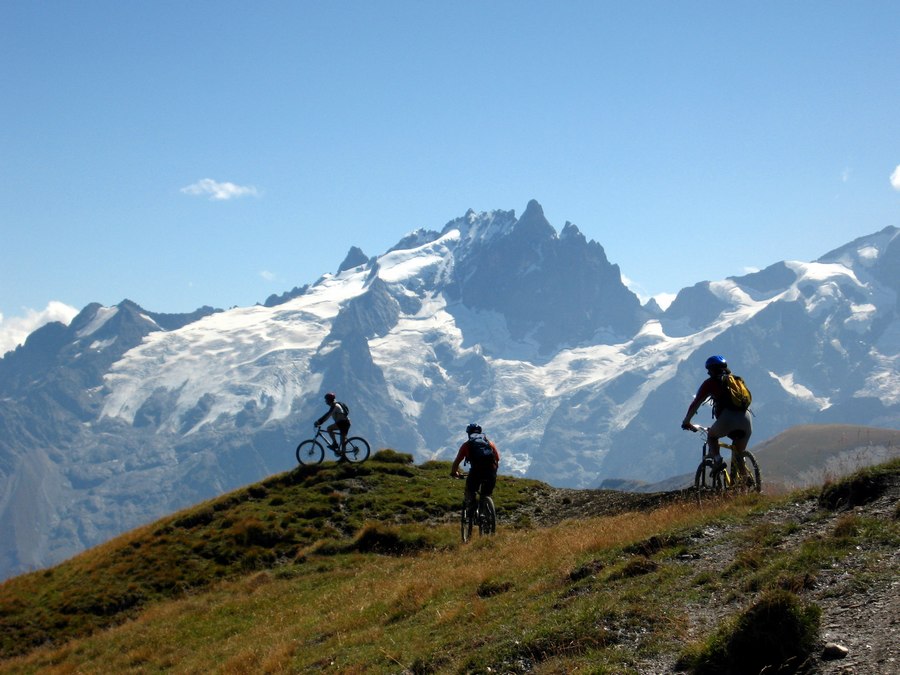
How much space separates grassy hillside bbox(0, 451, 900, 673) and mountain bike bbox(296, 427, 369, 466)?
3.60 meters

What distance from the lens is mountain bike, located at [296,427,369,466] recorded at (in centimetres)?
4244

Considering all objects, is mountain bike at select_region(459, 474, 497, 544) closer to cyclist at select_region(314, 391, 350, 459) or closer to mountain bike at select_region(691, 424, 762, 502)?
mountain bike at select_region(691, 424, 762, 502)

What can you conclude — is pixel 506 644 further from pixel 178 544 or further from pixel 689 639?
pixel 178 544

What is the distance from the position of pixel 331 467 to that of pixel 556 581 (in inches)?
1071

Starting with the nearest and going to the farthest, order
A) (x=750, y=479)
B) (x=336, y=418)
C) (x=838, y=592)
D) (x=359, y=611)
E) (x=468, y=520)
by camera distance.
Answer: (x=838, y=592)
(x=359, y=611)
(x=750, y=479)
(x=468, y=520)
(x=336, y=418)

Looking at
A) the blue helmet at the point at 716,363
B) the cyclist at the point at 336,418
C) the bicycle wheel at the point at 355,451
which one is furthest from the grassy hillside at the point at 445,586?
the bicycle wheel at the point at 355,451

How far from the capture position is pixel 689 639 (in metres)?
11.6

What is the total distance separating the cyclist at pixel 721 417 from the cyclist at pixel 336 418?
2194 centimetres

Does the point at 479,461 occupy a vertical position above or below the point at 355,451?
below

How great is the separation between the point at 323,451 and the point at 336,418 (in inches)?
151

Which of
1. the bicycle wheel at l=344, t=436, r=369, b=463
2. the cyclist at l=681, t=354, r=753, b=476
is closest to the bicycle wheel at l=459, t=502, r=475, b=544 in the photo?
the cyclist at l=681, t=354, r=753, b=476

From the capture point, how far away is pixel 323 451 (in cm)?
4331

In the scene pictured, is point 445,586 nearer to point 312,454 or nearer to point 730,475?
point 730,475

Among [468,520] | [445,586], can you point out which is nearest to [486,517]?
[468,520]
